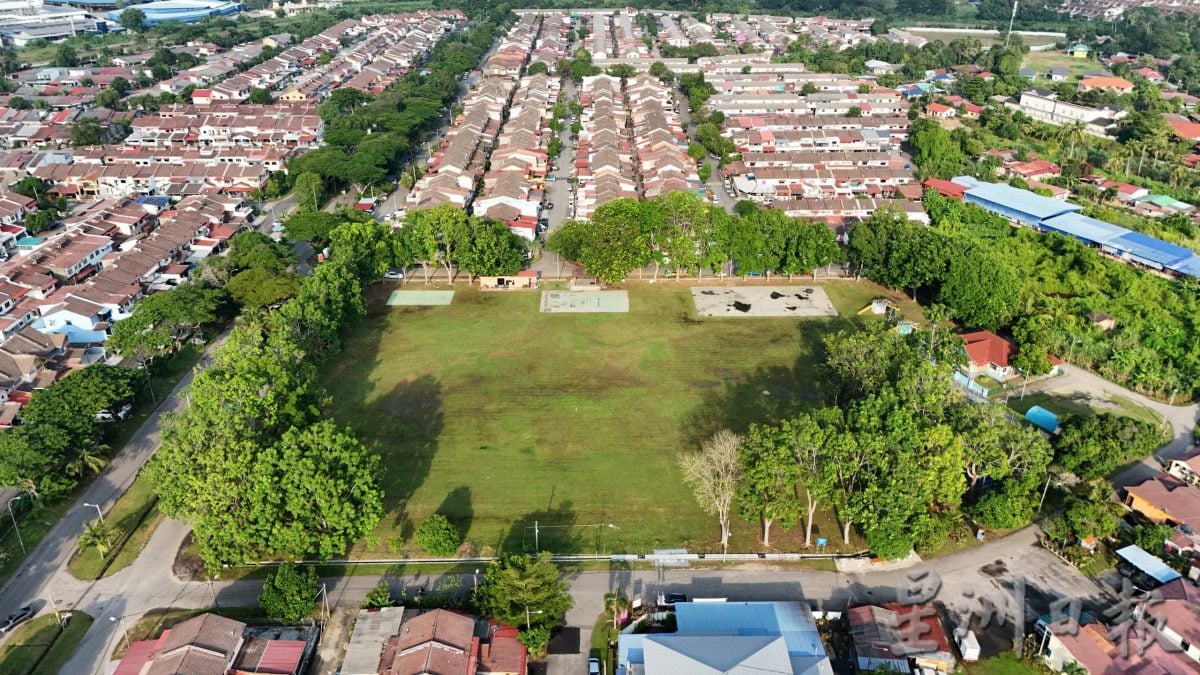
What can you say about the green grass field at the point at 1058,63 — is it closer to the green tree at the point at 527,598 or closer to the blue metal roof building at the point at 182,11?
the green tree at the point at 527,598

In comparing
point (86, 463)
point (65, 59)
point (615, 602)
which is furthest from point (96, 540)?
point (65, 59)

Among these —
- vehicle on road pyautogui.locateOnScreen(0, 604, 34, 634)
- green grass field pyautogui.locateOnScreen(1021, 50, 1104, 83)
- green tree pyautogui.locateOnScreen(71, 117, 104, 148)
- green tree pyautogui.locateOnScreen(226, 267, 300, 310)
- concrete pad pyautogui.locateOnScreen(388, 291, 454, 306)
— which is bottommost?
→ vehicle on road pyautogui.locateOnScreen(0, 604, 34, 634)

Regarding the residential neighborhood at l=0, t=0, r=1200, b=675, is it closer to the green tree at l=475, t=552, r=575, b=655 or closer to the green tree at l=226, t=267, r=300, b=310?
the green tree at l=475, t=552, r=575, b=655

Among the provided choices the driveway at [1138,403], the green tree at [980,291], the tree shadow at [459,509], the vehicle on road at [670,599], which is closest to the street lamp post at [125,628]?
the tree shadow at [459,509]

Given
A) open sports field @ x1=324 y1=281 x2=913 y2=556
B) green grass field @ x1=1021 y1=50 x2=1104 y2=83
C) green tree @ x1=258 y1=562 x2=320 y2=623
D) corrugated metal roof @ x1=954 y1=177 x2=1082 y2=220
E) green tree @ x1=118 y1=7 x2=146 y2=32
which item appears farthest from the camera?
green tree @ x1=118 y1=7 x2=146 y2=32

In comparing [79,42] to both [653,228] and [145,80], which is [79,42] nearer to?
[145,80]

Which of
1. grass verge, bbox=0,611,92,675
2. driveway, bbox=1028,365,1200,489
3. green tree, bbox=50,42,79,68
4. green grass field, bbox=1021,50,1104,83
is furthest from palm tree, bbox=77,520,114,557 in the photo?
green grass field, bbox=1021,50,1104,83
